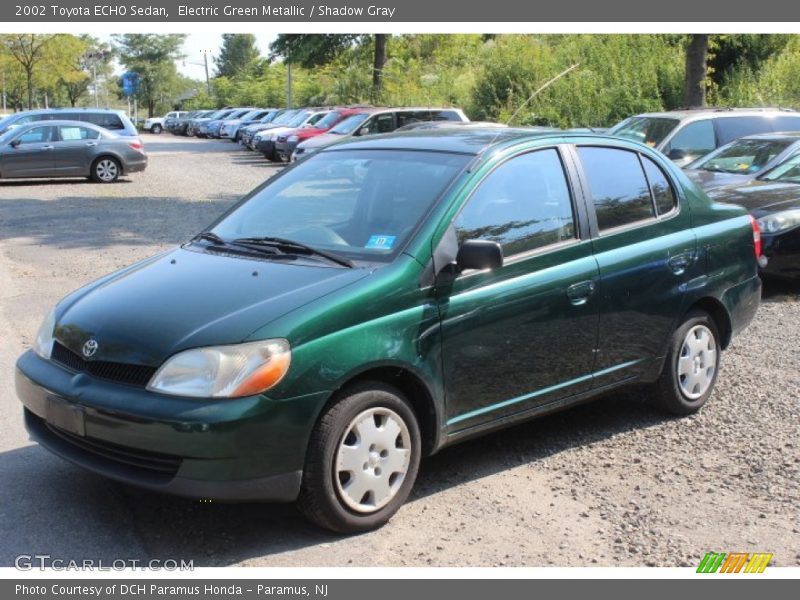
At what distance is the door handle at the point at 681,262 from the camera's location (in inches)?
220

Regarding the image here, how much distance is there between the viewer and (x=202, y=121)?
182 feet

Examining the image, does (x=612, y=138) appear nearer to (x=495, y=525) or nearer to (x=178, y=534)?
(x=495, y=525)

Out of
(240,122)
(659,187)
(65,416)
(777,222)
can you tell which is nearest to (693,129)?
(777,222)

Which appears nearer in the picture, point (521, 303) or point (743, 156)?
point (521, 303)

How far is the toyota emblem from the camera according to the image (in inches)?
163

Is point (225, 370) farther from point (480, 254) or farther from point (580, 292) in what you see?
point (580, 292)

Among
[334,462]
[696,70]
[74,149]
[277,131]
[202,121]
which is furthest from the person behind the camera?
[202,121]

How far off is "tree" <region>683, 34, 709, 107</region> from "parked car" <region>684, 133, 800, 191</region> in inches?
306

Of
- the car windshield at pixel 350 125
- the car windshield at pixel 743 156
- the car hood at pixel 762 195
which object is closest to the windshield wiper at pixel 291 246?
the car hood at pixel 762 195

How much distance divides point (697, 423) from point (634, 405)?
48cm

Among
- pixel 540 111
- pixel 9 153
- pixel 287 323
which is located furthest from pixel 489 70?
pixel 287 323

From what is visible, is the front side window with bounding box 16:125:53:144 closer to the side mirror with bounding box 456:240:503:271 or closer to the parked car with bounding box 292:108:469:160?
the parked car with bounding box 292:108:469:160

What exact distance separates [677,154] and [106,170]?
1398cm

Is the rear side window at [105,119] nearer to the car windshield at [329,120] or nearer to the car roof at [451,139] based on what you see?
the car windshield at [329,120]
